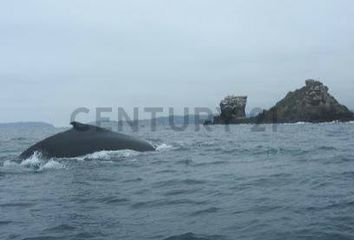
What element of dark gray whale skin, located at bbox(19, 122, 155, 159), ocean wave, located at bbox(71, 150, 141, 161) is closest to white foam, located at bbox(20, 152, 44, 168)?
dark gray whale skin, located at bbox(19, 122, 155, 159)

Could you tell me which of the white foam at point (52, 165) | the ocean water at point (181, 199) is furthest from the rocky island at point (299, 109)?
the white foam at point (52, 165)

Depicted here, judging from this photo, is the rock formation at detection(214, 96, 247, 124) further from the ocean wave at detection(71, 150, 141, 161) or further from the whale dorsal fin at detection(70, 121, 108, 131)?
the whale dorsal fin at detection(70, 121, 108, 131)

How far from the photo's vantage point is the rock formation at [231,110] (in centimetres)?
Result: 16300

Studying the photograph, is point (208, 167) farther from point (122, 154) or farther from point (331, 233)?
point (331, 233)

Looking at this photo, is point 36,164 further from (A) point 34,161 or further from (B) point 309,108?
(B) point 309,108

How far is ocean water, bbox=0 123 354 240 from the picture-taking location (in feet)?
35.8

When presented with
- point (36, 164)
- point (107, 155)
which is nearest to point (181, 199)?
point (36, 164)

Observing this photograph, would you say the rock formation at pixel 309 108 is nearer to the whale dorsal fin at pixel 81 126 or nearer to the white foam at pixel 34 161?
the whale dorsal fin at pixel 81 126

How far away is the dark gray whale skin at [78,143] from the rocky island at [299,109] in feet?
392

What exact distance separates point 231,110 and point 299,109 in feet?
72.5

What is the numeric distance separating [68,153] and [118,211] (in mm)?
12929

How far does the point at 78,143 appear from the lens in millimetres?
26328

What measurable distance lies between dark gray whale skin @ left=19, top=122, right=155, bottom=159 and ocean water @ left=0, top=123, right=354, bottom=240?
1355 mm

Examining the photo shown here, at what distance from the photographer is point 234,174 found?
19.2m
